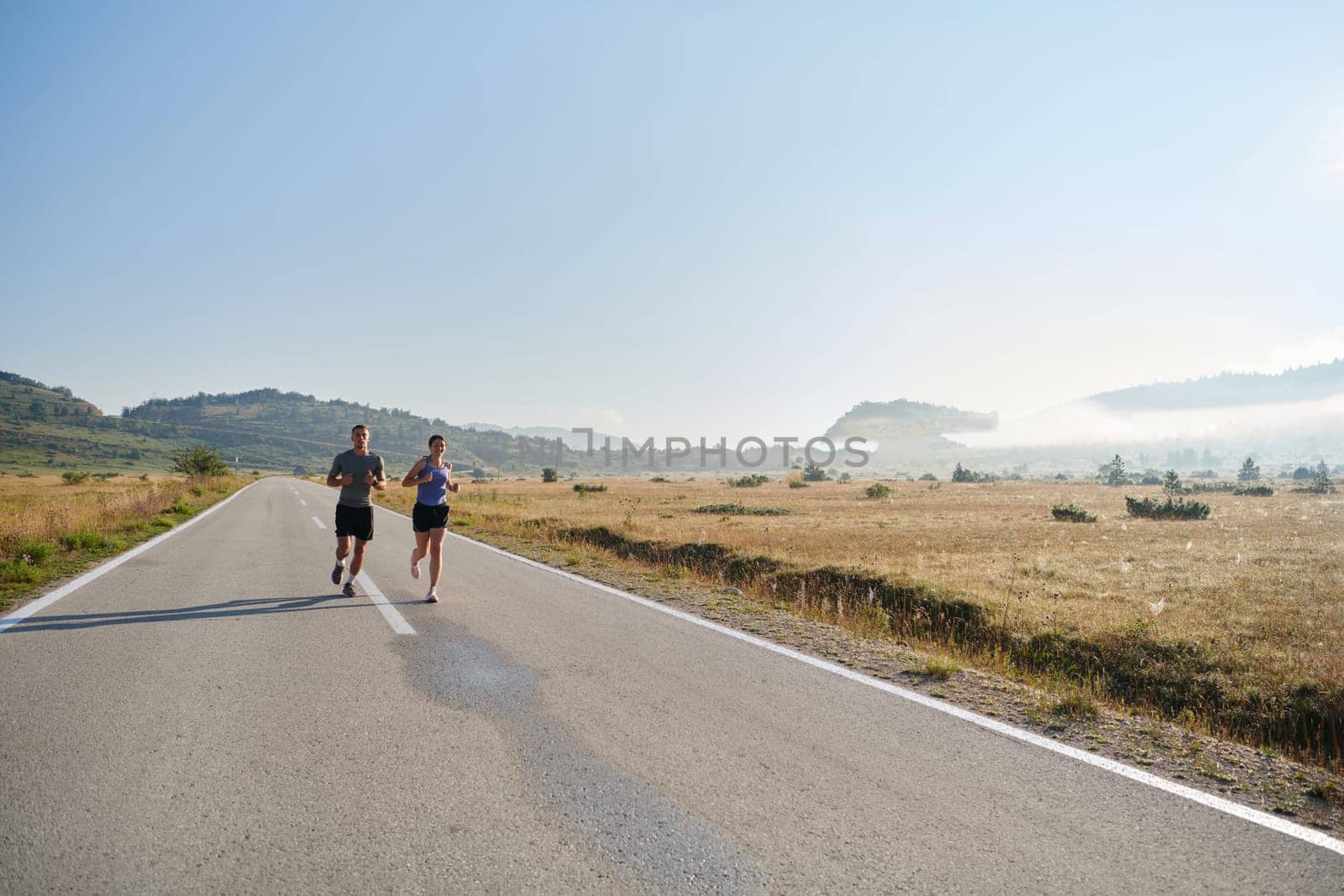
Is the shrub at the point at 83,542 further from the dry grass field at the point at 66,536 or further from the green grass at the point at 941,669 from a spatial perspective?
the green grass at the point at 941,669

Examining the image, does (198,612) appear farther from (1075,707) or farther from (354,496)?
(1075,707)

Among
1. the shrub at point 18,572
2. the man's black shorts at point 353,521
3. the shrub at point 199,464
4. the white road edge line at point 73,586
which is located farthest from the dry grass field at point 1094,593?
the shrub at point 199,464

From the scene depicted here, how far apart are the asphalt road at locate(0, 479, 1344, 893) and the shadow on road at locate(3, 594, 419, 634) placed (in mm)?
429

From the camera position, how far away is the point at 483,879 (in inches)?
109

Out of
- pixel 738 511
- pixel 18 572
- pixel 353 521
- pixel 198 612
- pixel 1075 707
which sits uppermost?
pixel 353 521

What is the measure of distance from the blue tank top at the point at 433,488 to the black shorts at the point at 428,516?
0.06 meters

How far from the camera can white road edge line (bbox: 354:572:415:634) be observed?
7340 millimetres

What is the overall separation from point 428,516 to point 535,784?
589 centimetres

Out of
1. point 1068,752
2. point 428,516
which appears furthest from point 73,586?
point 1068,752

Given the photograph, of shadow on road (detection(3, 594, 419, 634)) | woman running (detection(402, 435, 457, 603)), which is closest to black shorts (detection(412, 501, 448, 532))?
woman running (detection(402, 435, 457, 603))

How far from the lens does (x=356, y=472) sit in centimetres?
917

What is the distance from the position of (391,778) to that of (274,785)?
0.59m

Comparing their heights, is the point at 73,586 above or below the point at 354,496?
below

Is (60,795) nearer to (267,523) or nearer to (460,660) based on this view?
(460,660)
